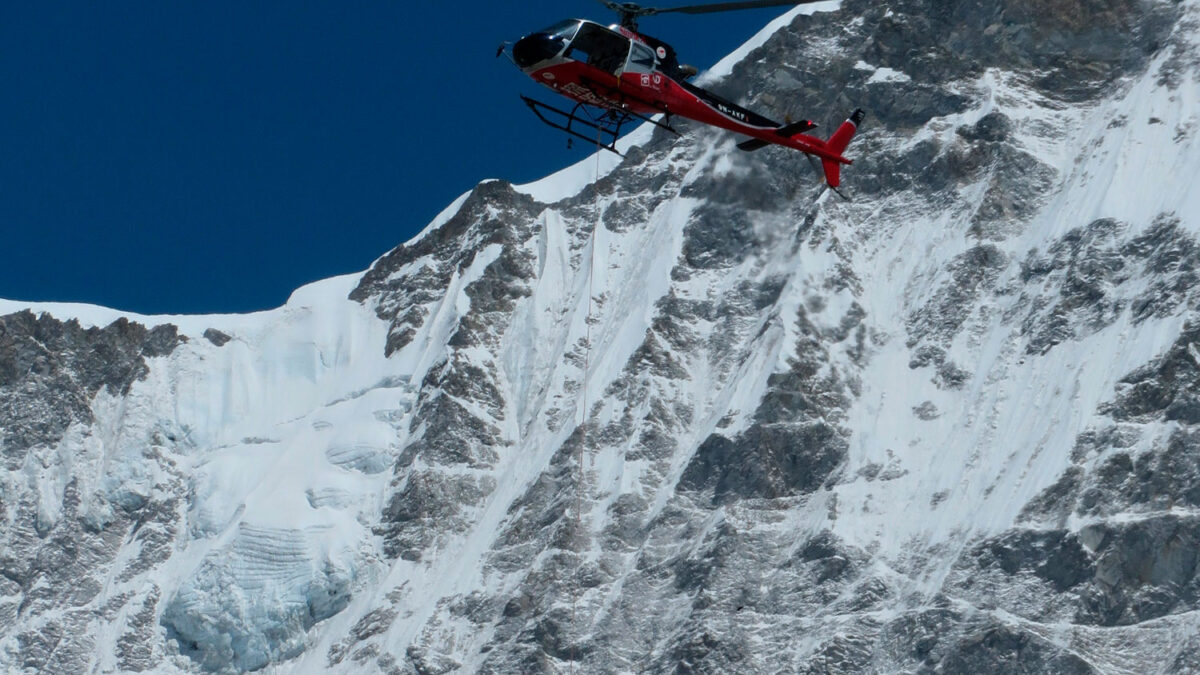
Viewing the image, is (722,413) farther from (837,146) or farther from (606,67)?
(606,67)

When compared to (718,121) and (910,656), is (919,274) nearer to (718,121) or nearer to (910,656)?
(910,656)

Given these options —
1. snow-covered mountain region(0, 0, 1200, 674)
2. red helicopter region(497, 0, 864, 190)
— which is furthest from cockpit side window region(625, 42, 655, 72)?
snow-covered mountain region(0, 0, 1200, 674)

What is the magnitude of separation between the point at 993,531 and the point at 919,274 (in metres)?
31.4

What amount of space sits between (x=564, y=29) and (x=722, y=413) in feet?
241

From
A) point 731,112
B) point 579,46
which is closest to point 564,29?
point 579,46

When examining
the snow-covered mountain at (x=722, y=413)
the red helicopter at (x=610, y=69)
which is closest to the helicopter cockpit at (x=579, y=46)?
the red helicopter at (x=610, y=69)

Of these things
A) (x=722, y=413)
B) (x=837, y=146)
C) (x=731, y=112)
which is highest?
(x=837, y=146)

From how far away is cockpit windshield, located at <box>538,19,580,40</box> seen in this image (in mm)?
82750

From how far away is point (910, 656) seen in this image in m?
130

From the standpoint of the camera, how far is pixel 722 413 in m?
154

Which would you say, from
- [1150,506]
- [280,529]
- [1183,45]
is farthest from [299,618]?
[1183,45]

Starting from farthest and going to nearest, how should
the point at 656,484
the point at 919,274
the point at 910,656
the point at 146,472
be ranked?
1. the point at 146,472
2. the point at 919,274
3. the point at 656,484
4. the point at 910,656

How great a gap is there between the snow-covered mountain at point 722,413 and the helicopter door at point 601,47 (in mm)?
53056

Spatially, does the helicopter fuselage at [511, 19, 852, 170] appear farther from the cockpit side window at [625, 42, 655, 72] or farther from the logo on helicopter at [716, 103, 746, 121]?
the logo on helicopter at [716, 103, 746, 121]
